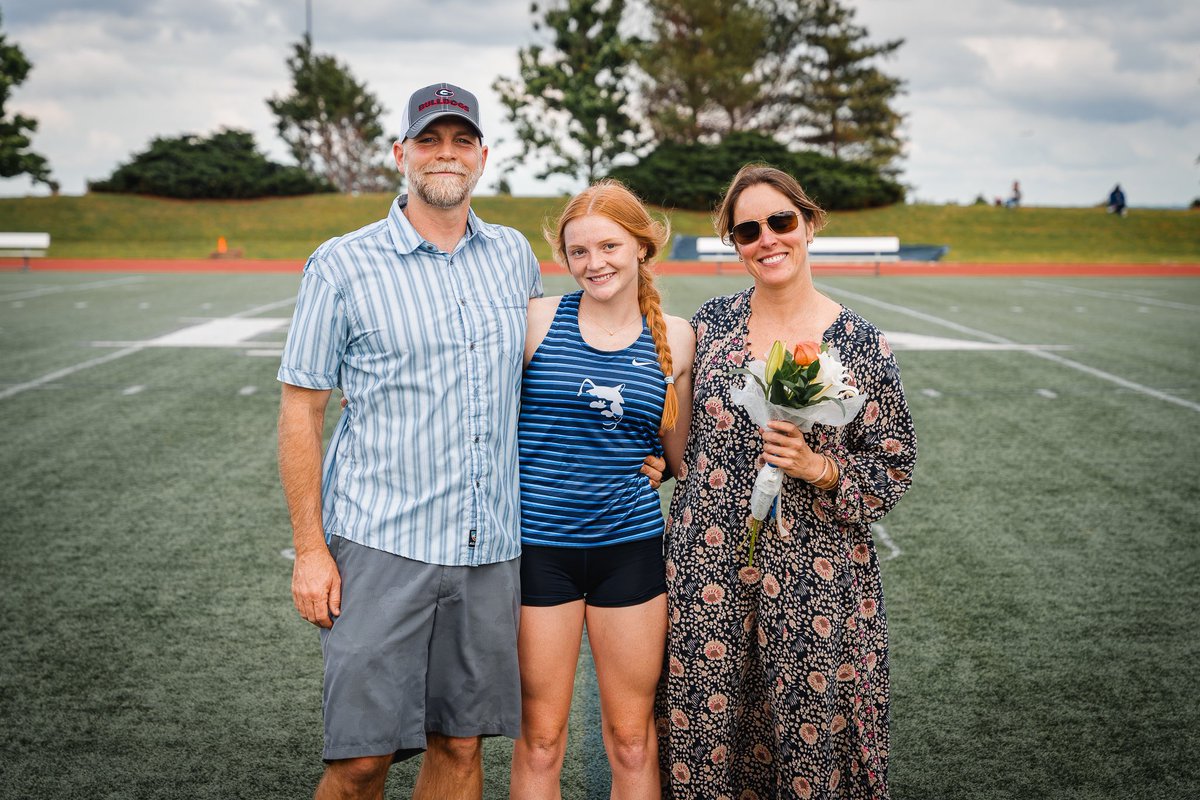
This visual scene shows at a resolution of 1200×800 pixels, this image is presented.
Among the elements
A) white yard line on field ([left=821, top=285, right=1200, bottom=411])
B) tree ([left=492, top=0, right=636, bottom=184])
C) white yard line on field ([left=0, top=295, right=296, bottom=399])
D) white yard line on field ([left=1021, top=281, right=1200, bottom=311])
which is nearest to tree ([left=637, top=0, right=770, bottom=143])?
tree ([left=492, top=0, right=636, bottom=184])

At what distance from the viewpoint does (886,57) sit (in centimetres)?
5650

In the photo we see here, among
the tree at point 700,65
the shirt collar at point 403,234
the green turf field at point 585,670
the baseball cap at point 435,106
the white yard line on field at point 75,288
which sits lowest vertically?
the green turf field at point 585,670

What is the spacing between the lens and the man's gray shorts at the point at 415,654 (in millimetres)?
2428

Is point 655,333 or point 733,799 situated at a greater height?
point 655,333

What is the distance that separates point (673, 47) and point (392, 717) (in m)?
53.6

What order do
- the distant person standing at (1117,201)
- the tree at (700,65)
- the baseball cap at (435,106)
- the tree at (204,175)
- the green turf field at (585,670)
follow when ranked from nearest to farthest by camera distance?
→ the baseball cap at (435,106)
the green turf field at (585,670)
the distant person standing at (1117,201)
the tree at (204,175)
the tree at (700,65)

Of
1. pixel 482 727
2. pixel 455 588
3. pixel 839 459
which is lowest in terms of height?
pixel 482 727

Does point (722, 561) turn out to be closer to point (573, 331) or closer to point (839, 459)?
point (839, 459)

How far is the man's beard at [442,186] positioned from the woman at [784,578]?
784mm

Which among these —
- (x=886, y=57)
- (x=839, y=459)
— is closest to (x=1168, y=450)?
(x=839, y=459)

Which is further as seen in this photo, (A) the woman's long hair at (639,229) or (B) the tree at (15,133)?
(B) the tree at (15,133)

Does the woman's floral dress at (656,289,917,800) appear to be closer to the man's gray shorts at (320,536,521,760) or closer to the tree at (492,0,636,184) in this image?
the man's gray shorts at (320,536,521,760)

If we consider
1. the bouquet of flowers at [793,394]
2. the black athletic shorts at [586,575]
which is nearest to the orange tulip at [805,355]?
the bouquet of flowers at [793,394]

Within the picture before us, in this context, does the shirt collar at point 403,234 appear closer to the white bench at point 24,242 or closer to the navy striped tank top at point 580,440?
the navy striped tank top at point 580,440
